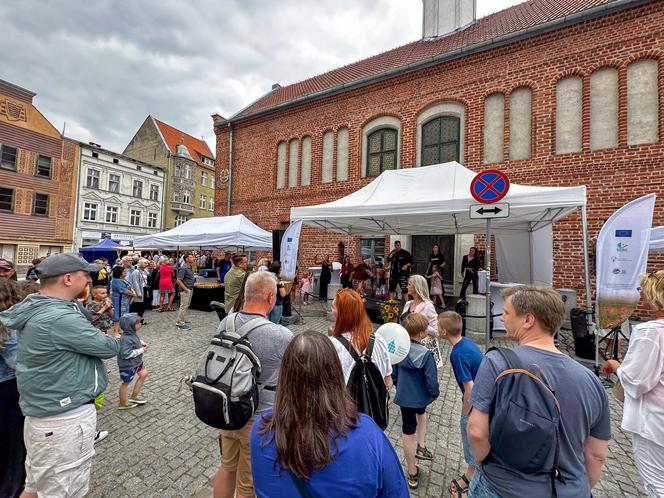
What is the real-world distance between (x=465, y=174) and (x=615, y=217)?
9.48 feet

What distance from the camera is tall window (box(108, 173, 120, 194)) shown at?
30094 millimetres

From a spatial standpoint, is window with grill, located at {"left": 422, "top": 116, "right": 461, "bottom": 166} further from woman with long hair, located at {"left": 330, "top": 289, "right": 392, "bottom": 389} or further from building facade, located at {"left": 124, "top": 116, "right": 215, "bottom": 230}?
building facade, located at {"left": 124, "top": 116, "right": 215, "bottom": 230}

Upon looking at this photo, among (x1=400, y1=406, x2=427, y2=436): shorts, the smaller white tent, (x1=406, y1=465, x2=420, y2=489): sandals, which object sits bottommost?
(x1=406, y1=465, x2=420, y2=489): sandals

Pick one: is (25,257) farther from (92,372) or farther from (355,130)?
(92,372)

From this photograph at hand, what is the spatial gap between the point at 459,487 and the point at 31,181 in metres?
34.5

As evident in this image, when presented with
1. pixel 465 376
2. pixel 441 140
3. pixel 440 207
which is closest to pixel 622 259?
pixel 440 207

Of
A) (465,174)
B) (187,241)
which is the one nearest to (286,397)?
(465,174)

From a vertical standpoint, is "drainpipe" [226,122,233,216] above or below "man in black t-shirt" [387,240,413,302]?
above

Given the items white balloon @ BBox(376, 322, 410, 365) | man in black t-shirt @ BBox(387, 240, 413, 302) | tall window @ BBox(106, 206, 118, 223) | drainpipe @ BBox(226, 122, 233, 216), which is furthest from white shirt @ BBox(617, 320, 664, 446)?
tall window @ BBox(106, 206, 118, 223)

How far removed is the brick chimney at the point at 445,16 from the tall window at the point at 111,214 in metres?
31.1

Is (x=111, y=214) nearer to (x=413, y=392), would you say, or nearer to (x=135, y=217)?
(x=135, y=217)

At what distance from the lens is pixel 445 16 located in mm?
13625

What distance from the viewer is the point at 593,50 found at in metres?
8.73

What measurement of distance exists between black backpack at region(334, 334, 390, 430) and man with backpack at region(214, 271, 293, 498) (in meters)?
0.49
